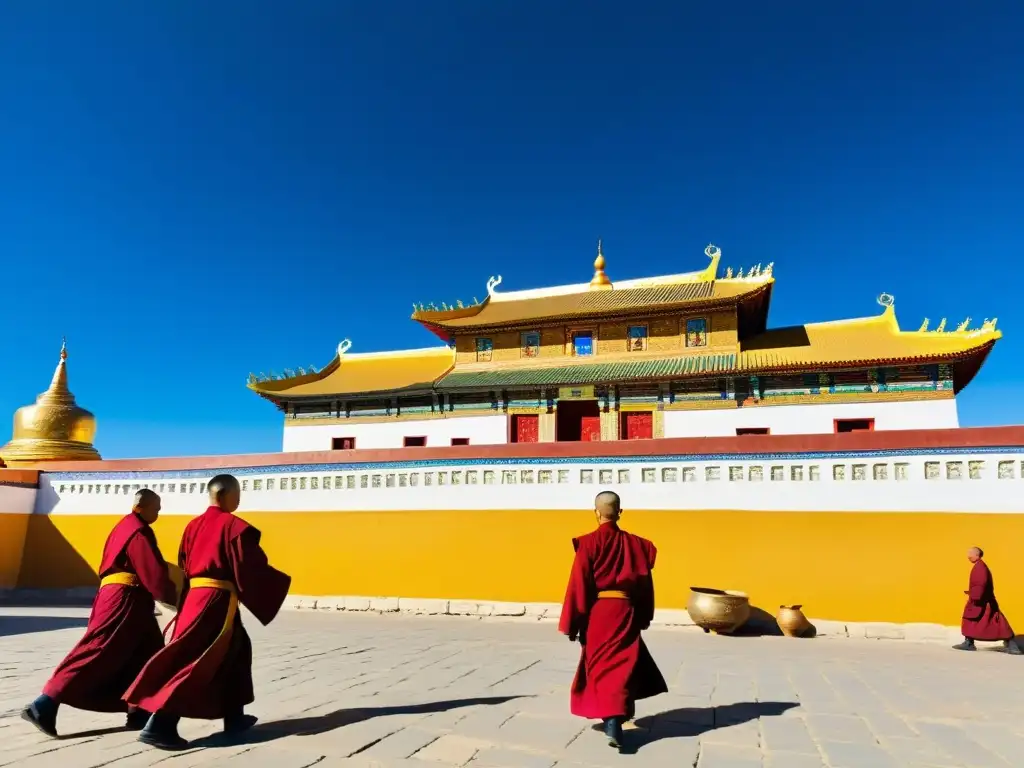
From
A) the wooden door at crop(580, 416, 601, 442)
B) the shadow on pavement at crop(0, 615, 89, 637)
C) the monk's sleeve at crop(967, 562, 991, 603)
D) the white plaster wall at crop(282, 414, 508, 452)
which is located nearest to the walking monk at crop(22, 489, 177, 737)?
the shadow on pavement at crop(0, 615, 89, 637)

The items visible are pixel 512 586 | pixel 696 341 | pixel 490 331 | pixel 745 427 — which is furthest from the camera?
pixel 490 331

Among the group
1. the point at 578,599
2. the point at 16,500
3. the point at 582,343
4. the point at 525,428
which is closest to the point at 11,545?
the point at 16,500

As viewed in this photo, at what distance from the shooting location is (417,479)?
32.6ft

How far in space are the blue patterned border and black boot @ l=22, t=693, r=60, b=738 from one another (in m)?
6.43

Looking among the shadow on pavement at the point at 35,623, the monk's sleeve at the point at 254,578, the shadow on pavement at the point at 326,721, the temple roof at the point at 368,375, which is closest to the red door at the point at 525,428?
the temple roof at the point at 368,375

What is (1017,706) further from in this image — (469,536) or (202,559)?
(469,536)

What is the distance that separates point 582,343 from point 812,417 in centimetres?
551

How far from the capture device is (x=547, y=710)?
173 inches

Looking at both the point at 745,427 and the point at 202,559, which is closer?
the point at 202,559

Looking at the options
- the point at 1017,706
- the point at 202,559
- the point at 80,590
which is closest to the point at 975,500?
the point at 1017,706

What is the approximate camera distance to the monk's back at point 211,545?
12.1ft

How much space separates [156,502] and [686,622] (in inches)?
255

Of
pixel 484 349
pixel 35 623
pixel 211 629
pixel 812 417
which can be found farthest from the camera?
pixel 484 349

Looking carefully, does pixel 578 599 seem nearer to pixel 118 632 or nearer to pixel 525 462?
pixel 118 632
